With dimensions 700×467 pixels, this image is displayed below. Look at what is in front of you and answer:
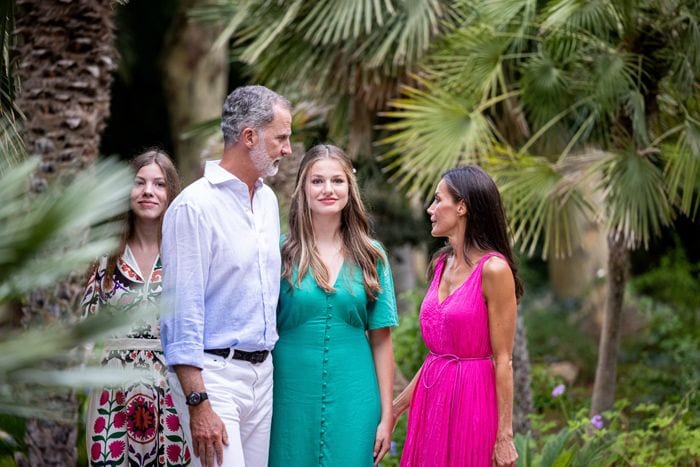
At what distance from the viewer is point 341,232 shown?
4.03 metres

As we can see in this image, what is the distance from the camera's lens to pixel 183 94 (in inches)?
549

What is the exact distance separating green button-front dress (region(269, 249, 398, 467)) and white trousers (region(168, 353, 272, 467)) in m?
0.13

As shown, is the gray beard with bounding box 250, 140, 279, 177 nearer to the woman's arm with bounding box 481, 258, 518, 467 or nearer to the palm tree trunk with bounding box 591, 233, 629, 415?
the woman's arm with bounding box 481, 258, 518, 467

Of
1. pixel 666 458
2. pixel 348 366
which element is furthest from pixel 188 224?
pixel 666 458

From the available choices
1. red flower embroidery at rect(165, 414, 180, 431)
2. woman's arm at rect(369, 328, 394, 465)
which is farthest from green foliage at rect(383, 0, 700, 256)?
red flower embroidery at rect(165, 414, 180, 431)

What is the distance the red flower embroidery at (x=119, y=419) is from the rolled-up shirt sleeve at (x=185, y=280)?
0.67 m

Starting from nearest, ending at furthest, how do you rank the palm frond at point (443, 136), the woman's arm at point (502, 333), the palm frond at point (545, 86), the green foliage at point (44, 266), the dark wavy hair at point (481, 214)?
1. the green foliage at point (44, 266)
2. the woman's arm at point (502, 333)
3. the dark wavy hair at point (481, 214)
4. the palm frond at point (443, 136)
5. the palm frond at point (545, 86)

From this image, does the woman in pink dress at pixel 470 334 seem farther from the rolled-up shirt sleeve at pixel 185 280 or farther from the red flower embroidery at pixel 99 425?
the red flower embroidery at pixel 99 425

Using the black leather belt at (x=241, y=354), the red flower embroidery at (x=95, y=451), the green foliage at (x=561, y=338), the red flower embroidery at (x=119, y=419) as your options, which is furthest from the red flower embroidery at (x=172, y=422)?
the green foliage at (x=561, y=338)

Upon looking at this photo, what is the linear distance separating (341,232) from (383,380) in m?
0.59

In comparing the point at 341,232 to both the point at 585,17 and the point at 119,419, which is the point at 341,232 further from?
the point at 585,17

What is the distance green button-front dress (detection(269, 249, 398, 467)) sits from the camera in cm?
386

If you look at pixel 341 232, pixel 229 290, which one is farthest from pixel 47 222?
pixel 341 232

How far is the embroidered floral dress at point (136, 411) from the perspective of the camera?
4.04m
